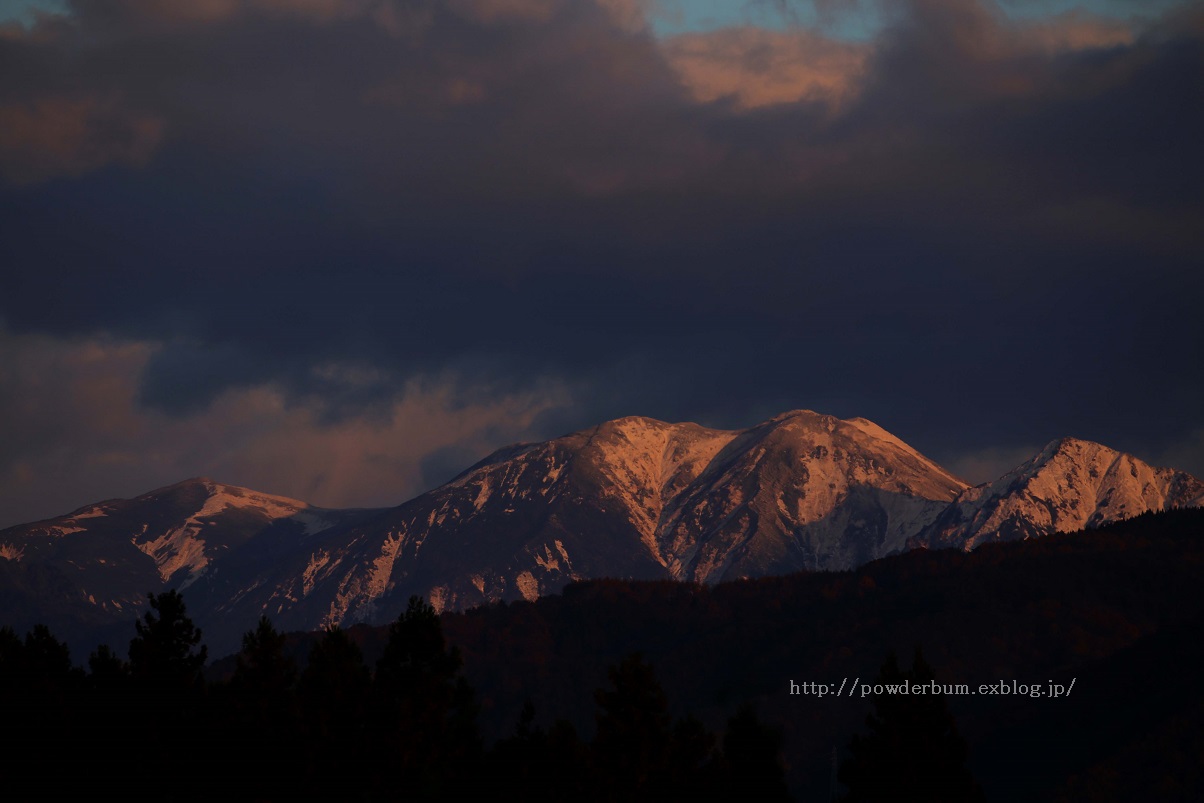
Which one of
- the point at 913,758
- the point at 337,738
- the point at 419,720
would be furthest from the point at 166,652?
the point at 913,758

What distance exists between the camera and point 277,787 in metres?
98.4

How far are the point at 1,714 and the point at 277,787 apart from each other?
23819 mm

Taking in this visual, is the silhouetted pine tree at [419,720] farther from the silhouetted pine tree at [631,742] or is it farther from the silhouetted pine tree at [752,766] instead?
the silhouetted pine tree at [752,766]

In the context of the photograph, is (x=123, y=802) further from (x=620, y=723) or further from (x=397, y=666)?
(x=620, y=723)

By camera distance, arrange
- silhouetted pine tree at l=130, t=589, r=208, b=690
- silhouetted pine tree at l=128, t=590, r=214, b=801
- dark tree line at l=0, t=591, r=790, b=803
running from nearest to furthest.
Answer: dark tree line at l=0, t=591, r=790, b=803
silhouetted pine tree at l=128, t=590, r=214, b=801
silhouetted pine tree at l=130, t=589, r=208, b=690

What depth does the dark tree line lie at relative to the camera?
99.1 m

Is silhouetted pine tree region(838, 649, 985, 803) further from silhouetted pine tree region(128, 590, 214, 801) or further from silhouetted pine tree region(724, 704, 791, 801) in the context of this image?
silhouetted pine tree region(128, 590, 214, 801)

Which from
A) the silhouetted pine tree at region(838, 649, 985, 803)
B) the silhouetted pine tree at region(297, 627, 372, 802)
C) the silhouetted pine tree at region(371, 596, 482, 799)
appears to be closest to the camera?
the silhouetted pine tree at region(838, 649, 985, 803)

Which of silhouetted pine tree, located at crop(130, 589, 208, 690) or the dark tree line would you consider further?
silhouetted pine tree, located at crop(130, 589, 208, 690)

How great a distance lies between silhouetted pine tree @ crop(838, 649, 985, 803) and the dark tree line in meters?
13.7

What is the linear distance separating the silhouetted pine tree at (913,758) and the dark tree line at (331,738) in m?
13.7

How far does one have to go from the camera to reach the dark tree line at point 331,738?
325 ft

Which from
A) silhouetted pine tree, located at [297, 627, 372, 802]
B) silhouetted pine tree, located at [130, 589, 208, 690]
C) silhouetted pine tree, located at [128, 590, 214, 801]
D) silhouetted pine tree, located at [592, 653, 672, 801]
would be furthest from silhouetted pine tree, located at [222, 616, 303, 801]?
silhouetted pine tree, located at [592, 653, 672, 801]

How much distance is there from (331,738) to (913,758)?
36904 millimetres
